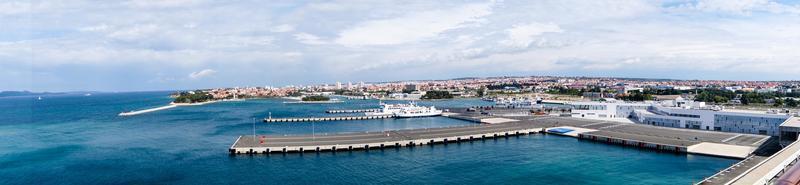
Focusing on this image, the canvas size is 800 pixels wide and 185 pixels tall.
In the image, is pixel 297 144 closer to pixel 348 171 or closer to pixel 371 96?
pixel 348 171

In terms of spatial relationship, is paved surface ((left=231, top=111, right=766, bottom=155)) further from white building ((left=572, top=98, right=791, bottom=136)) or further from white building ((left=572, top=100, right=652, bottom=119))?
white building ((left=572, top=100, right=652, bottom=119))

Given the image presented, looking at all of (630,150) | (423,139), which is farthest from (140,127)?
(630,150)

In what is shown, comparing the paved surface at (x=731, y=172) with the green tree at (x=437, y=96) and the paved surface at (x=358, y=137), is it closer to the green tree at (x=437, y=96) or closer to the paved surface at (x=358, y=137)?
the paved surface at (x=358, y=137)

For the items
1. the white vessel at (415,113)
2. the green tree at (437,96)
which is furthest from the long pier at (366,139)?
the green tree at (437,96)

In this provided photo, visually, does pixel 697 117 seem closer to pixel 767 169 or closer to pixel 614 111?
pixel 614 111

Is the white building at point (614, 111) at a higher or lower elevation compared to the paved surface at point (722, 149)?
higher

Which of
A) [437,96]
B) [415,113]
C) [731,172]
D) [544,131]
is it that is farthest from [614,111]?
[437,96]
